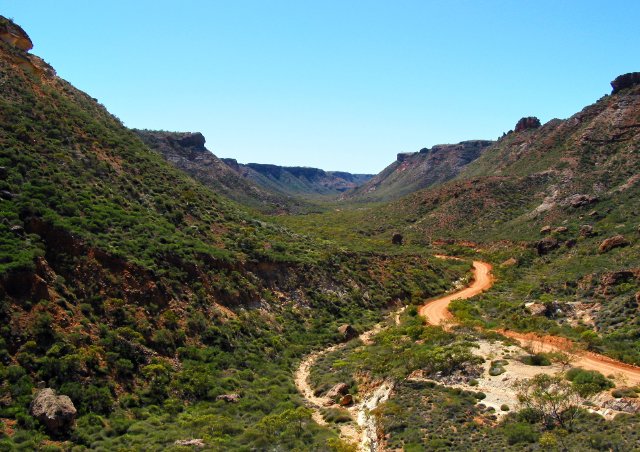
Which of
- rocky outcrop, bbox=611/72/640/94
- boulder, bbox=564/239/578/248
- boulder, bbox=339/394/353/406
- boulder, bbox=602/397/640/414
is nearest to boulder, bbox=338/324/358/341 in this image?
boulder, bbox=339/394/353/406

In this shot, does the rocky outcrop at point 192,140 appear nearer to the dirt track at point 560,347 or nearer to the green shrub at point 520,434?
the dirt track at point 560,347

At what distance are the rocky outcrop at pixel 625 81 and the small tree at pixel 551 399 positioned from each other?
87.8m

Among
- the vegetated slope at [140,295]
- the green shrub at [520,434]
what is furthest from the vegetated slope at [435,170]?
the green shrub at [520,434]

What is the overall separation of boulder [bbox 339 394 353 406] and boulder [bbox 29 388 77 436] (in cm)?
1253

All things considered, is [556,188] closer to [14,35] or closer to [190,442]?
[190,442]

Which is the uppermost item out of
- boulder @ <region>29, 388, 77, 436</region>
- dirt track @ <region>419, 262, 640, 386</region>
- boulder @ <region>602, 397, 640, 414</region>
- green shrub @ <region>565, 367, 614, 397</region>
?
boulder @ <region>29, 388, 77, 436</region>

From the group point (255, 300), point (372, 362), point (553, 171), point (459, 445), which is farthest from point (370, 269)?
point (553, 171)

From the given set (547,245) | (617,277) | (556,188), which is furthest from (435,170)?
(617,277)

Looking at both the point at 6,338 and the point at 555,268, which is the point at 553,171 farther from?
the point at 6,338

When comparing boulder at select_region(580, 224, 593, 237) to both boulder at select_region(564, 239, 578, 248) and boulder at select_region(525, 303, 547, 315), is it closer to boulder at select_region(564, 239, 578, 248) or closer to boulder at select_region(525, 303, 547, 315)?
boulder at select_region(564, 239, 578, 248)

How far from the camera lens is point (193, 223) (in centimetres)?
4162

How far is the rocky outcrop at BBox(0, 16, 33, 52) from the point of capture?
170ft

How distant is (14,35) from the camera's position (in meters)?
53.0

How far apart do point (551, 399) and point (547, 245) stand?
4485 cm
